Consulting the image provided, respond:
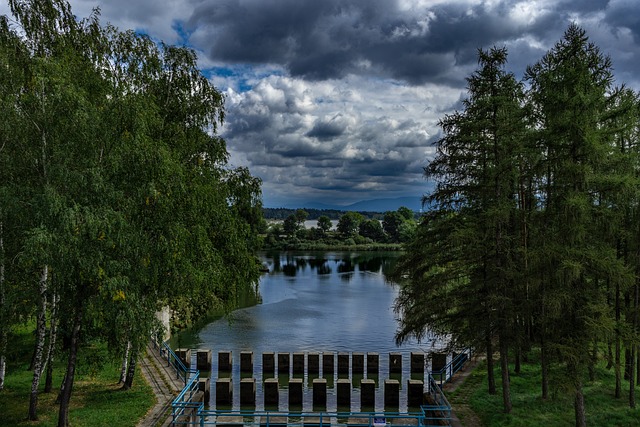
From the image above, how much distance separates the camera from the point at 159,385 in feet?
75.2

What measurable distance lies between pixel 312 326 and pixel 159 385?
2046cm

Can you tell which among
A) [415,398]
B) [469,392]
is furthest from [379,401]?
[469,392]

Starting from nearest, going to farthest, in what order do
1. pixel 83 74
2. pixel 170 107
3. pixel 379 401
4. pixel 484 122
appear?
pixel 83 74 → pixel 484 122 → pixel 170 107 → pixel 379 401

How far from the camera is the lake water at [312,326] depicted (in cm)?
3111

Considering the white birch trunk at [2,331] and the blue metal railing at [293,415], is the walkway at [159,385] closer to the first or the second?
the blue metal railing at [293,415]

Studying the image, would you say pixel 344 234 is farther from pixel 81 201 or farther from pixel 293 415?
pixel 81 201

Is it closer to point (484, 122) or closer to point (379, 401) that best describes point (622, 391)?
point (379, 401)

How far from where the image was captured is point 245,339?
36.5 m

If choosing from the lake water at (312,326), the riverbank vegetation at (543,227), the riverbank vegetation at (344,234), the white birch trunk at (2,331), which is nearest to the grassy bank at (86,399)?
the white birch trunk at (2,331)

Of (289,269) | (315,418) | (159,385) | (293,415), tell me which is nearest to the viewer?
(293,415)

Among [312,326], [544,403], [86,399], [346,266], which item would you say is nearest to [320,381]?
[544,403]

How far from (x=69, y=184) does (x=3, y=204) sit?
170 centimetres

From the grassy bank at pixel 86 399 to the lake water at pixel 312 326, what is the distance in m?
4.71

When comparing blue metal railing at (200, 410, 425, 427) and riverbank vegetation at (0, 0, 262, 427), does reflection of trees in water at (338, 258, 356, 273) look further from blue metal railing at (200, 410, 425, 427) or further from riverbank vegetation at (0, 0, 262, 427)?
riverbank vegetation at (0, 0, 262, 427)
